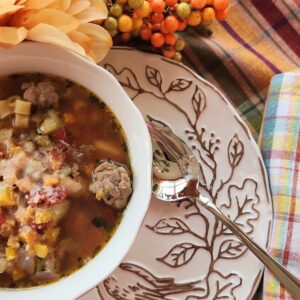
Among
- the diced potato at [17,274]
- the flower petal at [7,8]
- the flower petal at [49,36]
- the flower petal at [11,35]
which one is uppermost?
the flower petal at [7,8]

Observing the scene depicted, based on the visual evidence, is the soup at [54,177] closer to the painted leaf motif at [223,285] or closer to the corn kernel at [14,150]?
the corn kernel at [14,150]

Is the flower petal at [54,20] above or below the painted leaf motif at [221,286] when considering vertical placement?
above

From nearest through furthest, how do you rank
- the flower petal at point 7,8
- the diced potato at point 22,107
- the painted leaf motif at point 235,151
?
the flower petal at point 7,8 → the diced potato at point 22,107 → the painted leaf motif at point 235,151

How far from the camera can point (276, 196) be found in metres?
1.74

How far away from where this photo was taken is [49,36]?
146 cm

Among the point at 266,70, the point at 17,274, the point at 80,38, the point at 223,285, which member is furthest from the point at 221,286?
the point at 80,38

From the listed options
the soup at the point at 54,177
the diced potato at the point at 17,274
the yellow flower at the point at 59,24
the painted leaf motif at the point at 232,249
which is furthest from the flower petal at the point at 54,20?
the painted leaf motif at the point at 232,249

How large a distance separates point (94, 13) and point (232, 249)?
738 millimetres

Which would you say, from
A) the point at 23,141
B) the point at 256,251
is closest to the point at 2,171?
the point at 23,141

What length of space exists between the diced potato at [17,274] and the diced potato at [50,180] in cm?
22

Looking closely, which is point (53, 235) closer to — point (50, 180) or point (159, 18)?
point (50, 180)

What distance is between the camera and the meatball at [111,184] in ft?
4.98

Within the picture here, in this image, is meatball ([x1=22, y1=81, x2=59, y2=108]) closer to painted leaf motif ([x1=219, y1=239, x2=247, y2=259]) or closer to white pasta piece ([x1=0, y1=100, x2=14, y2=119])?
white pasta piece ([x1=0, y1=100, x2=14, y2=119])

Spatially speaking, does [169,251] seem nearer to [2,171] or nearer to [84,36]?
[2,171]
